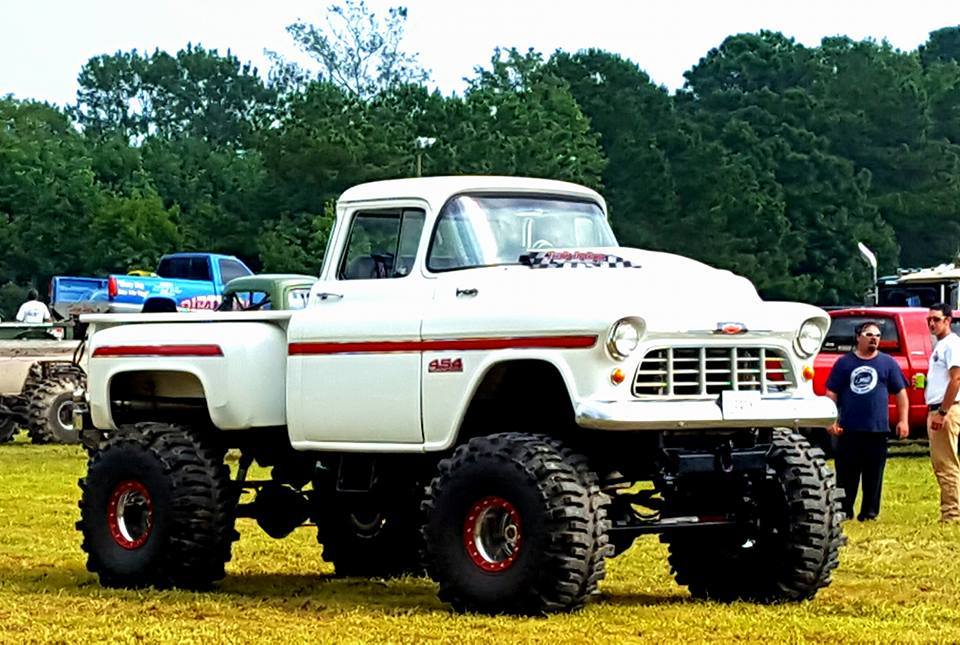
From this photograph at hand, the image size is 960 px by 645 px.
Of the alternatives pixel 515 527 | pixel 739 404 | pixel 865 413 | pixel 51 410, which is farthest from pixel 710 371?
pixel 51 410

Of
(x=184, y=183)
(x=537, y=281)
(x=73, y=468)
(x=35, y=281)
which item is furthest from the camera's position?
(x=184, y=183)

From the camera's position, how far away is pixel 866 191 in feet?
323

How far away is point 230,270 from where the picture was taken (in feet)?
150

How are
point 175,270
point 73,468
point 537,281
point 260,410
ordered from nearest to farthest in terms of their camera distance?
point 537,281 → point 260,410 → point 73,468 → point 175,270

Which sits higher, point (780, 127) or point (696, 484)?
point (780, 127)

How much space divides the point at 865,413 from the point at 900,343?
7662mm

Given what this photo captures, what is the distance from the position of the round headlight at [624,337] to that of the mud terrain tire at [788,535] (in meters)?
1.36

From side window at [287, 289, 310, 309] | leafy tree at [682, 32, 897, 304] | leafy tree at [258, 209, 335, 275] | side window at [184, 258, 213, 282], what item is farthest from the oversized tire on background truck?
leafy tree at [682, 32, 897, 304]

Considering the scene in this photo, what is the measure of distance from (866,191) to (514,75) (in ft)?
56.2

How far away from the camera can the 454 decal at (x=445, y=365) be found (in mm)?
11586

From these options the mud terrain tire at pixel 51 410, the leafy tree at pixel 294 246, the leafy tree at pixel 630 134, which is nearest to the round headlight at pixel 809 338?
the mud terrain tire at pixel 51 410

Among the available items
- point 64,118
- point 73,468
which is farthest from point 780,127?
point 73,468

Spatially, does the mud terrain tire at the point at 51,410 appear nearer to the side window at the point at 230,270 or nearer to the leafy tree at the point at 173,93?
the side window at the point at 230,270

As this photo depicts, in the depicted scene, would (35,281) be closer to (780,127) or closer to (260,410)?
(780,127)
